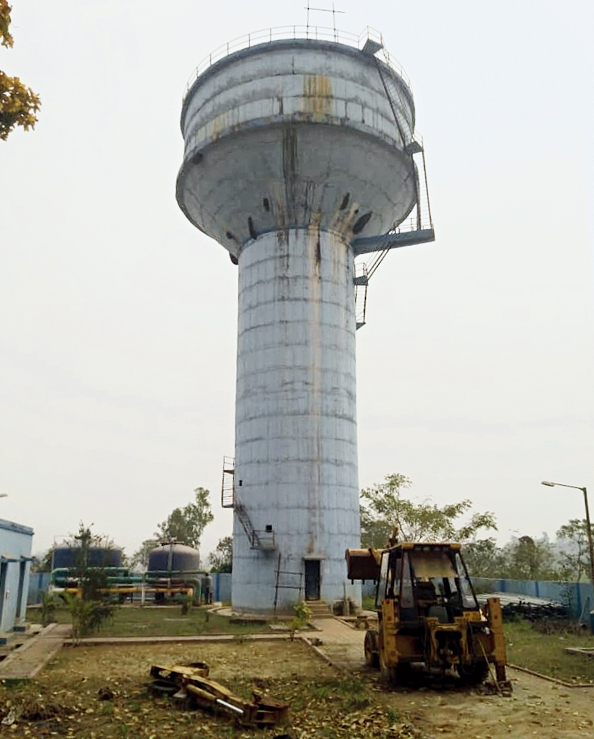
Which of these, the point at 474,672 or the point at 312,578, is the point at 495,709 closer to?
the point at 474,672

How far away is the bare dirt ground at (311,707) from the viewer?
33.1 ft

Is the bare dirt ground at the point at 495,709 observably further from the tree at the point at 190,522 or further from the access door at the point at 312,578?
the tree at the point at 190,522

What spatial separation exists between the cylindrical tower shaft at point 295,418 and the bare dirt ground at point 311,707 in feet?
42.4

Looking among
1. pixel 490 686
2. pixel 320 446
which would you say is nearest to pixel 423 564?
pixel 490 686

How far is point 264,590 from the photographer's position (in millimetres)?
28672

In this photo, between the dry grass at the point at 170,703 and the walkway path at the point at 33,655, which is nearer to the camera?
the dry grass at the point at 170,703

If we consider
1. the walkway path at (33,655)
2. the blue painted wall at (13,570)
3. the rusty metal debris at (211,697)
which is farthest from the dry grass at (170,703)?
the blue painted wall at (13,570)

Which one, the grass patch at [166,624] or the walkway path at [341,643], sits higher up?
the walkway path at [341,643]

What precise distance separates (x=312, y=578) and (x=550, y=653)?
1223 centimetres

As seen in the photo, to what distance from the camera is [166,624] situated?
25.4 meters

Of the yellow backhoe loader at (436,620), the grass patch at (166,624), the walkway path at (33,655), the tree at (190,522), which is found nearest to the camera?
the yellow backhoe loader at (436,620)

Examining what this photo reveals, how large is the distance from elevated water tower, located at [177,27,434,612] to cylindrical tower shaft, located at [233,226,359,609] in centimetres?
6

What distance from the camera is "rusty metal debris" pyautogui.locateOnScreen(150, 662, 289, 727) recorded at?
34.2 feet

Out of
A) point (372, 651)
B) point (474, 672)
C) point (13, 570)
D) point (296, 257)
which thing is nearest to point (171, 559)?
point (13, 570)
